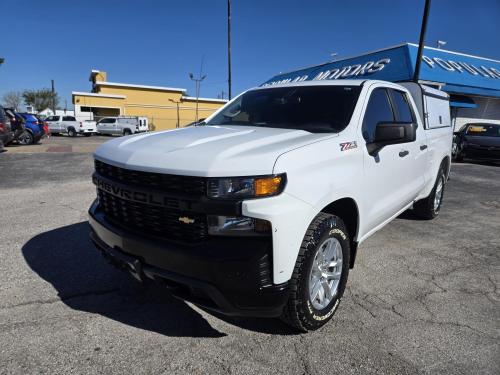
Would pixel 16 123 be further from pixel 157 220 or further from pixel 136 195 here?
pixel 157 220

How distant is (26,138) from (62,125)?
614 inches

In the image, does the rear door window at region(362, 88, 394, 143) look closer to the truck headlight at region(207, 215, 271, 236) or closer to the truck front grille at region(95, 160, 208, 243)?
the truck headlight at region(207, 215, 271, 236)

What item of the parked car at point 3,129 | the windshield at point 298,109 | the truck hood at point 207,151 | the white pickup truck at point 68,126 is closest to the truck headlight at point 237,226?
the truck hood at point 207,151

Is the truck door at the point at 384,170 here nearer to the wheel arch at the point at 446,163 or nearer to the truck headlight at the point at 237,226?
the truck headlight at the point at 237,226

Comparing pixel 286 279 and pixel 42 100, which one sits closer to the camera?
pixel 286 279

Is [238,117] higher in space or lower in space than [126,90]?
lower

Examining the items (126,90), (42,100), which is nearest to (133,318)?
(126,90)

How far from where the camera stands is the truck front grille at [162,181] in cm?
220

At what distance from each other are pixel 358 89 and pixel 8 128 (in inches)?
547

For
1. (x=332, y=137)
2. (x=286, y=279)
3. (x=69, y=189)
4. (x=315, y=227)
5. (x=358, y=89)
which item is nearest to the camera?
(x=286, y=279)

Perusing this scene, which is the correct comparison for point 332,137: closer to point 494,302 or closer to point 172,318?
point 172,318

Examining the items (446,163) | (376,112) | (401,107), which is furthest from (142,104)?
(376,112)

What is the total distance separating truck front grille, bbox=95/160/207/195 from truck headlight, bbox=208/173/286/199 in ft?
0.22

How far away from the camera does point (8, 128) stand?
13.4 meters
